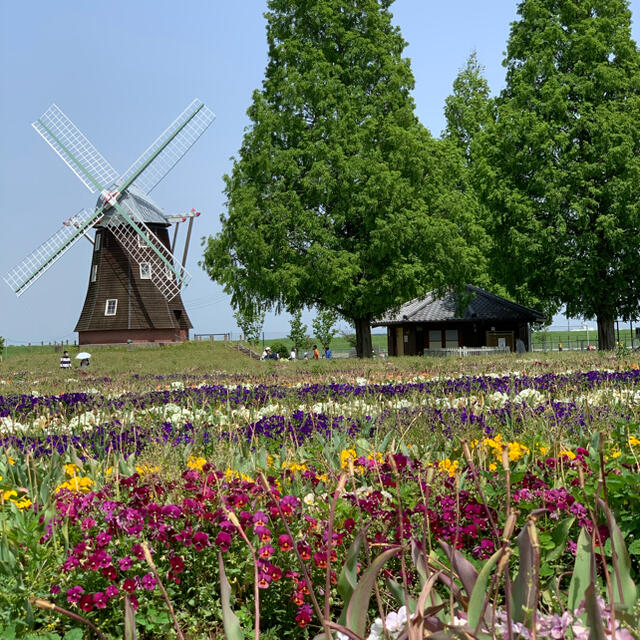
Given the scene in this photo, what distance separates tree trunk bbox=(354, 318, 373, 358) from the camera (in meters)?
28.8

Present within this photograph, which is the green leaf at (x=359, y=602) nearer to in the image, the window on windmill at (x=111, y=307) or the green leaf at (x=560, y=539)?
Result: the green leaf at (x=560, y=539)

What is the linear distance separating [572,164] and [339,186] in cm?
931

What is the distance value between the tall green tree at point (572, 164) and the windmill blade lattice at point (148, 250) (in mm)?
19278

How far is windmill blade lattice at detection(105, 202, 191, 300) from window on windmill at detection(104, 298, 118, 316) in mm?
2631

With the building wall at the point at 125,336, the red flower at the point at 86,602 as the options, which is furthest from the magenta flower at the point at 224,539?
the building wall at the point at 125,336

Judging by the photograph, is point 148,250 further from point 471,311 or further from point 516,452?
point 516,452

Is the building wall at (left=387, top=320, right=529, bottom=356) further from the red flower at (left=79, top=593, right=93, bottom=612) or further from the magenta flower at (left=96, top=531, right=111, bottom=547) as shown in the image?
the red flower at (left=79, top=593, right=93, bottom=612)

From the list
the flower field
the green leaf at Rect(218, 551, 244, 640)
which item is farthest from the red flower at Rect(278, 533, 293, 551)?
the green leaf at Rect(218, 551, 244, 640)

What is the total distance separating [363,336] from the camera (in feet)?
94.5

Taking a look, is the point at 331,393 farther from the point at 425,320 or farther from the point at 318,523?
the point at 425,320

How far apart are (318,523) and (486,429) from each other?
296 centimetres

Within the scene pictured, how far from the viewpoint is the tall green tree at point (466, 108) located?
4012cm

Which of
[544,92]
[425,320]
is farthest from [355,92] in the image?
[425,320]

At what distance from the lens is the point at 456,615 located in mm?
2389
